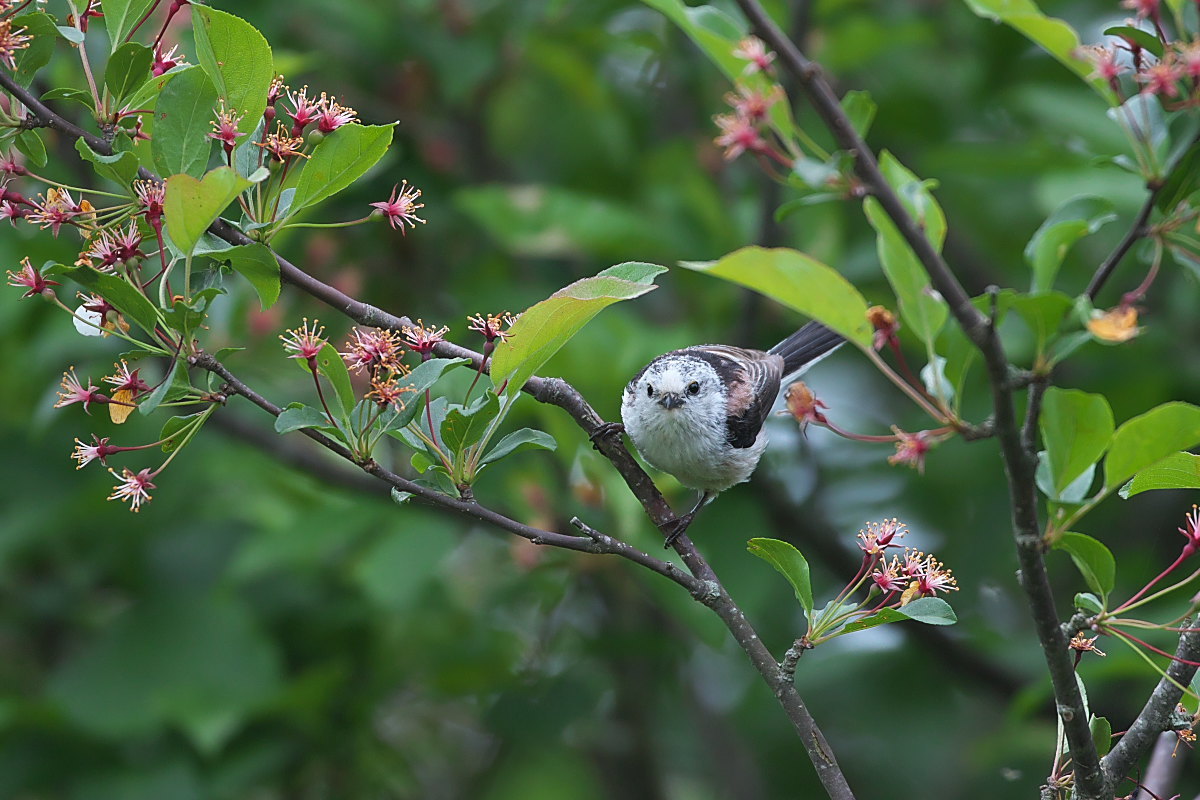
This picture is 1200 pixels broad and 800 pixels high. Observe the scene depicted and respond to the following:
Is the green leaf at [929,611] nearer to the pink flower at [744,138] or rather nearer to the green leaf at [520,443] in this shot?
the green leaf at [520,443]

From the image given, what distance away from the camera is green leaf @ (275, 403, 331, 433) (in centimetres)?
203

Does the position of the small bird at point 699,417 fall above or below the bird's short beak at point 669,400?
below

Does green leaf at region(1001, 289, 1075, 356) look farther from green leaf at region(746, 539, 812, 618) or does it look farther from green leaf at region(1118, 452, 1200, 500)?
green leaf at region(746, 539, 812, 618)

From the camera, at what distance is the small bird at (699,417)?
445cm

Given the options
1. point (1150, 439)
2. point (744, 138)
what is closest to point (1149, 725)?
point (1150, 439)

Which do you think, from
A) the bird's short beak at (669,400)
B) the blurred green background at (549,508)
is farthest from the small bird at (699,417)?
the blurred green background at (549,508)

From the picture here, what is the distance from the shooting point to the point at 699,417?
4.48 m

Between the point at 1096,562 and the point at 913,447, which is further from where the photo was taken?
the point at 1096,562

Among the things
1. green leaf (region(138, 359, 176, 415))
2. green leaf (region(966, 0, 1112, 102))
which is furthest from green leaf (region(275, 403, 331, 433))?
green leaf (region(966, 0, 1112, 102))

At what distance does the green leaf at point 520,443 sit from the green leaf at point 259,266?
51cm

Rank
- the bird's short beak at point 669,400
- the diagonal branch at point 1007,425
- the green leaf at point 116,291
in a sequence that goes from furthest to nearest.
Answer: the bird's short beak at point 669,400, the green leaf at point 116,291, the diagonal branch at point 1007,425

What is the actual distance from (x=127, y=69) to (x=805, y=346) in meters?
3.64

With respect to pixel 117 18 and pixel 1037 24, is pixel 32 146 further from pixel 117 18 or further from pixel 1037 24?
pixel 1037 24

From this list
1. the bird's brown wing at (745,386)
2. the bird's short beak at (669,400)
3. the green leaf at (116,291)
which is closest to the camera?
the green leaf at (116,291)
